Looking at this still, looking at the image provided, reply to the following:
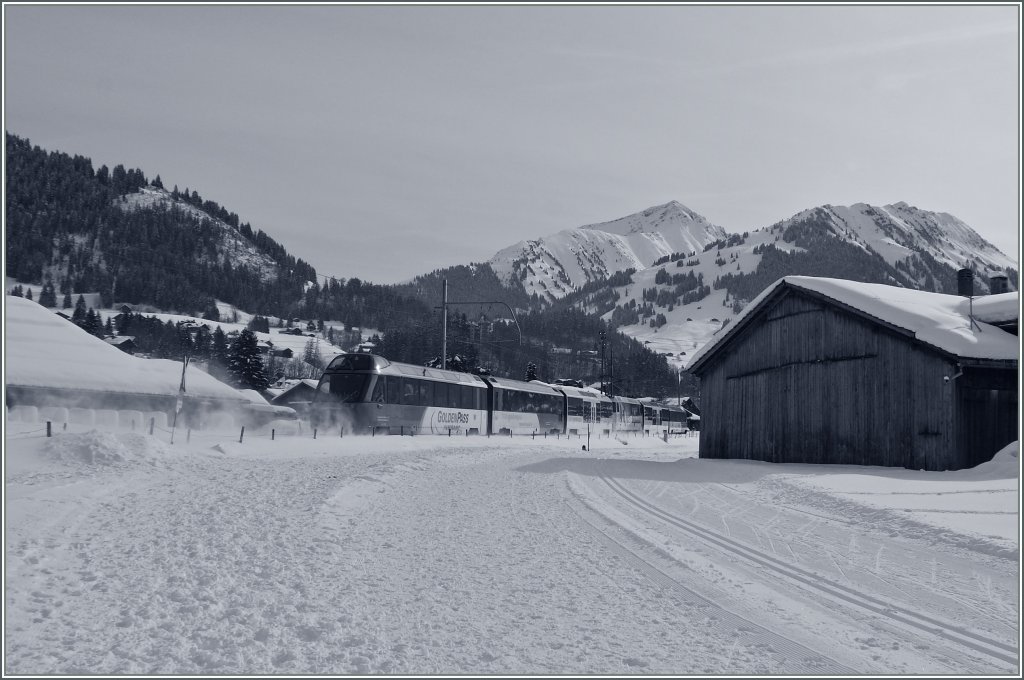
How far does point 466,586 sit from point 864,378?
18.0 metres

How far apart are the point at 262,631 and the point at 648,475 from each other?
14.6 m

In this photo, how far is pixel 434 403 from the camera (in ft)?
123

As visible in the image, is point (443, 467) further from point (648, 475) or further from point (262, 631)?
point (262, 631)

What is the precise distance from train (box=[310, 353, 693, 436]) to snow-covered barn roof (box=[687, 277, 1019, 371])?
16.5 metres

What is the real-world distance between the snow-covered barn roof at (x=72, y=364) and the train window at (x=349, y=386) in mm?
12704

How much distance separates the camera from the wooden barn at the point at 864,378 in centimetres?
1888

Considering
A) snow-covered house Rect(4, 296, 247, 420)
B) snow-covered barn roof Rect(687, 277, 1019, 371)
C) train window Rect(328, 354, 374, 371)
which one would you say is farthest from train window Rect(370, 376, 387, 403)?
snow-covered barn roof Rect(687, 277, 1019, 371)

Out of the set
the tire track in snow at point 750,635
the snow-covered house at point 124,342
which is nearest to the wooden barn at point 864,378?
the tire track in snow at point 750,635

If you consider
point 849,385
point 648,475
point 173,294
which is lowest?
point 648,475

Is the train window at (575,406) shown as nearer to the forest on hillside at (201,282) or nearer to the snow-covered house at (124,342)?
the forest on hillside at (201,282)

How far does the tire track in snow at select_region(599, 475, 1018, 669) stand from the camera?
15.8ft

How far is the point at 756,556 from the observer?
7.87m

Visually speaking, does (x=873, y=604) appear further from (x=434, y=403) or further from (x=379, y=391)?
(x=434, y=403)

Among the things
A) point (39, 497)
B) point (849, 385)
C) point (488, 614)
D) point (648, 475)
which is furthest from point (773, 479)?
point (39, 497)
